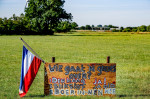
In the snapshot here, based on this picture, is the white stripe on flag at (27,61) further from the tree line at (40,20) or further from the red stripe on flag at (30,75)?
the tree line at (40,20)

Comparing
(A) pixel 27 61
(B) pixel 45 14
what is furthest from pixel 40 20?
(A) pixel 27 61

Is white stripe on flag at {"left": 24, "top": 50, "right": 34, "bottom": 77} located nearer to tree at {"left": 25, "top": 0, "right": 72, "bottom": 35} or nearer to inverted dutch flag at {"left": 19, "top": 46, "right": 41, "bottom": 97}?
inverted dutch flag at {"left": 19, "top": 46, "right": 41, "bottom": 97}

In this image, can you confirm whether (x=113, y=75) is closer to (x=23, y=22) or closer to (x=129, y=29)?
(x=23, y=22)

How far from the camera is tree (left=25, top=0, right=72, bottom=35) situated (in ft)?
222

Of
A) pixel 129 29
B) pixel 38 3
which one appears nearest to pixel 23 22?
pixel 38 3

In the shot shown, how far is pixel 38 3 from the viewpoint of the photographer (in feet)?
228

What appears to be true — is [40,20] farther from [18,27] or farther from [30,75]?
[30,75]

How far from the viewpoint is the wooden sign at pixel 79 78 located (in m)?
6.57

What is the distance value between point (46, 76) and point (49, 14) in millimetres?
61103

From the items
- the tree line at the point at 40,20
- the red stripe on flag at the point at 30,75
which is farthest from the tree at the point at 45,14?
the red stripe on flag at the point at 30,75

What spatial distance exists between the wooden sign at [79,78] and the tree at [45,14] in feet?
202

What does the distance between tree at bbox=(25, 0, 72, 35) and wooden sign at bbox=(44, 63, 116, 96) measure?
61.5 meters

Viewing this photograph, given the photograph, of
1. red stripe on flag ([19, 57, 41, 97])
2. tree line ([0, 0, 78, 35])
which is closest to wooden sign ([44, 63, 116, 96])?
red stripe on flag ([19, 57, 41, 97])

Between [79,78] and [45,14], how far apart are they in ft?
203
